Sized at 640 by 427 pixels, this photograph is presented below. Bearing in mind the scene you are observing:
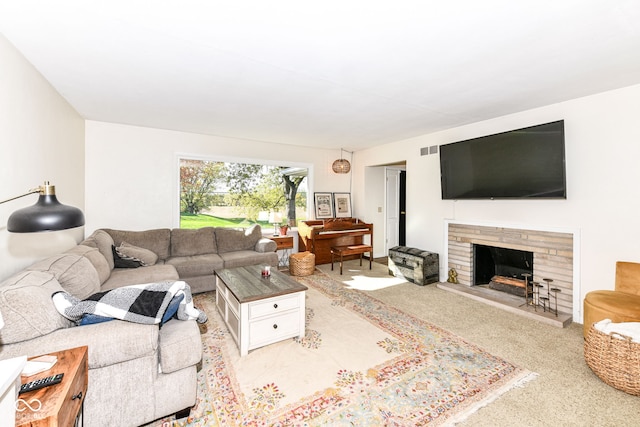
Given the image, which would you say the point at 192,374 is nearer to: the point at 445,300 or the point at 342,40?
the point at 342,40

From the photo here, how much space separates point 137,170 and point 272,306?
3.29 m

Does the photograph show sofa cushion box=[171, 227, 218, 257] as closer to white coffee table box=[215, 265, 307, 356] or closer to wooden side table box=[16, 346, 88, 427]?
white coffee table box=[215, 265, 307, 356]

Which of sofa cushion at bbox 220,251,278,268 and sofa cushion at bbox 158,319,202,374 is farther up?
sofa cushion at bbox 220,251,278,268

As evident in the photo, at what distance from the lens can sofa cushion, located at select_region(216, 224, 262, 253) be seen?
14.8 feet

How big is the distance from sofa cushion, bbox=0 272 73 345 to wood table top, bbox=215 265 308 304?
1.17 metres

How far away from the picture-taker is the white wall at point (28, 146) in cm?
197

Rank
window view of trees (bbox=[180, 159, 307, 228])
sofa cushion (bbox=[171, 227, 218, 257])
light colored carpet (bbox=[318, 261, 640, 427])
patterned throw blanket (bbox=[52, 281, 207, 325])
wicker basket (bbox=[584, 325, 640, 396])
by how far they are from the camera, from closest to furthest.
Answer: patterned throw blanket (bbox=[52, 281, 207, 325]) < light colored carpet (bbox=[318, 261, 640, 427]) < wicker basket (bbox=[584, 325, 640, 396]) < sofa cushion (bbox=[171, 227, 218, 257]) < window view of trees (bbox=[180, 159, 307, 228])

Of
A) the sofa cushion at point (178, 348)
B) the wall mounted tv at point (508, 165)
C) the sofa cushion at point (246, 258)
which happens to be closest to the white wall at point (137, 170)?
the sofa cushion at point (246, 258)

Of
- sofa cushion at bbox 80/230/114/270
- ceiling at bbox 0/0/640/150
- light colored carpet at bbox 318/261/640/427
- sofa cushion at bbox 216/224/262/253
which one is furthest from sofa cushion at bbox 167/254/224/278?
light colored carpet at bbox 318/261/640/427

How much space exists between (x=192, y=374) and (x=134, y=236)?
118 inches

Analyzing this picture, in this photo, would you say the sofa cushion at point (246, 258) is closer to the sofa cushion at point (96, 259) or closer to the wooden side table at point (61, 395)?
the sofa cushion at point (96, 259)

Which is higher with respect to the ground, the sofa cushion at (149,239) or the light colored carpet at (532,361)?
the sofa cushion at (149,239)

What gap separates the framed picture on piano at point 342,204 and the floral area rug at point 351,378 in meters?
3.30

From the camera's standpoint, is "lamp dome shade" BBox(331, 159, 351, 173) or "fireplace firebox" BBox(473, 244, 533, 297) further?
"lamp dome shade" BBox(331, 159, 351, 173)
